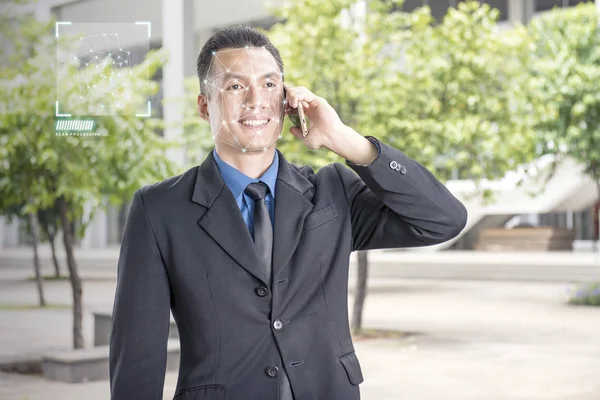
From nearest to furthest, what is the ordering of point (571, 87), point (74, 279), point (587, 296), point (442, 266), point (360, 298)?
point (74, 279) < point (360, 298) < point (571, 87) < point (587, 296) < point (442, 266)

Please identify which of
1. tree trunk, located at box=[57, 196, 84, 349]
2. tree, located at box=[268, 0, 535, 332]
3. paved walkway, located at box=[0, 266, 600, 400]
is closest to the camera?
paved walkway, located at box=[0, 266, 600, 400]

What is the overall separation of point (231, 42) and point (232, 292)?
1.19 ft

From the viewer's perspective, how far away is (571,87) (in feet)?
35.5

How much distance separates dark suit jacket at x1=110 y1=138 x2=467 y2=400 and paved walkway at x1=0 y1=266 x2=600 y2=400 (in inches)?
165

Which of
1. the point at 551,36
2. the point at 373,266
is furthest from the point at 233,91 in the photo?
the point at 373,266

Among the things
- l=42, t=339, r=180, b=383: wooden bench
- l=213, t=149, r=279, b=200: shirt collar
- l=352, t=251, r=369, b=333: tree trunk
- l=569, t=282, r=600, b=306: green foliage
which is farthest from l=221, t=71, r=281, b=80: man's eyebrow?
l=569, t=282, r=600, b=306: green foliage

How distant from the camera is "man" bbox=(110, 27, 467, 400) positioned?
49.4 inches

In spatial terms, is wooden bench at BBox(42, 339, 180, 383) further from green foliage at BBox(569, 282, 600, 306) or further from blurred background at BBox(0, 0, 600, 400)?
green foliage at BBox(569, 282, 600, 306)

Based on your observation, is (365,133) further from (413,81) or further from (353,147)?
(353,147)

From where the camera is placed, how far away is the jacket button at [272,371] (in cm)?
125

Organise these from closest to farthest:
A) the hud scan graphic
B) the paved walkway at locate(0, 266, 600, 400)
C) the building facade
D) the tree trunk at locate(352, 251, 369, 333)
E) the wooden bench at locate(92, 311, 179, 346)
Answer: the hud scan graphic → the paved walkway at locate(0, 266, 600, 400) → the wooden bench at locate(92, 311, 179, 346) → the building facade → the tree trunk at locate(352, 251, 369, 333)

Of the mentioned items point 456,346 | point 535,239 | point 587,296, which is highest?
point 456,346

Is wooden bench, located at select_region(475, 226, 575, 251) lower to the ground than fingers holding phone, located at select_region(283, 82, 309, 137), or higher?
lower
